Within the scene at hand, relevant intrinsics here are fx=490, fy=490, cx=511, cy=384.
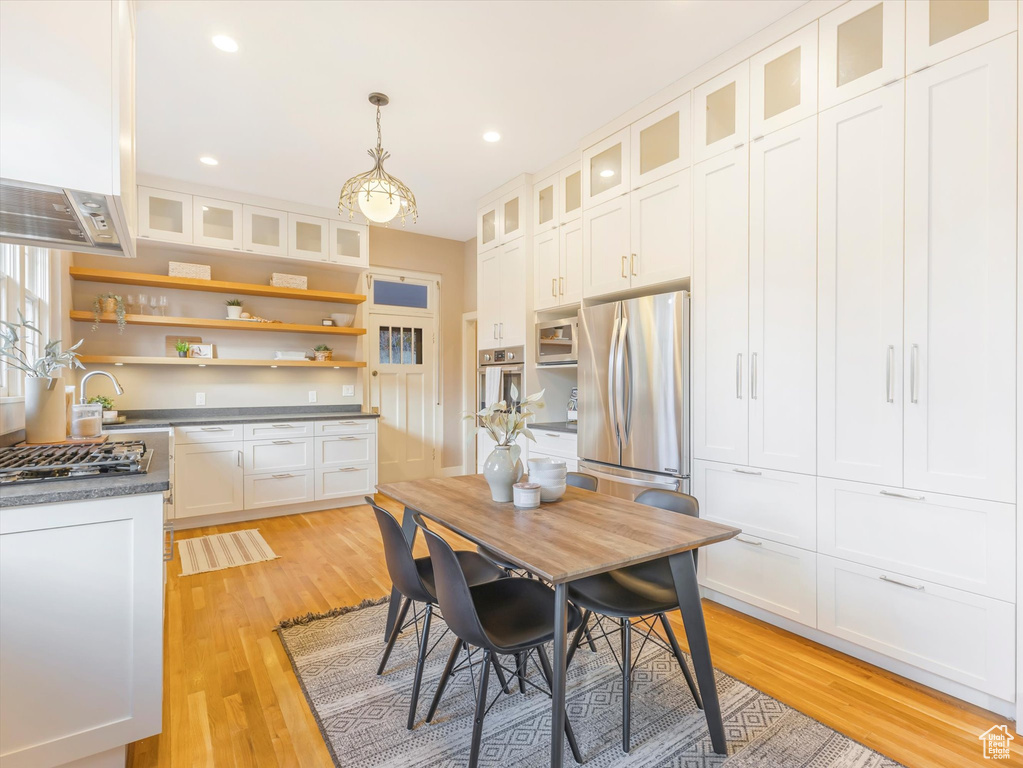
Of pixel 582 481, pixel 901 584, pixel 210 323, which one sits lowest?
pixel 901 584

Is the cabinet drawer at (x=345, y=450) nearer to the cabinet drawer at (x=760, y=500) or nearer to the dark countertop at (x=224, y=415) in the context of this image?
the dark countertop at (x=224, y=415)

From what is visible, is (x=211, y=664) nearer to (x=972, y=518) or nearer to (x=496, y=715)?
(x=496, y=715)

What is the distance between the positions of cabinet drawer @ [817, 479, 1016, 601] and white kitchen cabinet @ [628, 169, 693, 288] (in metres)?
1.46

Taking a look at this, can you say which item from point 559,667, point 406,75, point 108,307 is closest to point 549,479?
point 559,667

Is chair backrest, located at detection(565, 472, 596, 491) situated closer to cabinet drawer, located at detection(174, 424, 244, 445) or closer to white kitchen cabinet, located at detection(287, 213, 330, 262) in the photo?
cabinet drawer, located at detection(174, 424, 244, 445)

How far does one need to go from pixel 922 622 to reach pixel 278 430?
4.61m

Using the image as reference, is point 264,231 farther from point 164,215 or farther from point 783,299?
point 783,299

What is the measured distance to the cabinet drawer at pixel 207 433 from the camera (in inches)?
162

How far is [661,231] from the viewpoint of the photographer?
3059mm

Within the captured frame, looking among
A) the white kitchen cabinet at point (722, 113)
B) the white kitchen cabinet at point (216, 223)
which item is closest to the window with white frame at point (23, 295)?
the white kitchen cabinet at point (216, 223)

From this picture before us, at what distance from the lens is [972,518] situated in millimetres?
1860

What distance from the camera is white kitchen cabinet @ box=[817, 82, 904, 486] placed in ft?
6.73

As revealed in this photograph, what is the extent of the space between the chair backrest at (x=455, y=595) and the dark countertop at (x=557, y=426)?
224 cm

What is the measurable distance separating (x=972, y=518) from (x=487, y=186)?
4.06 metres
